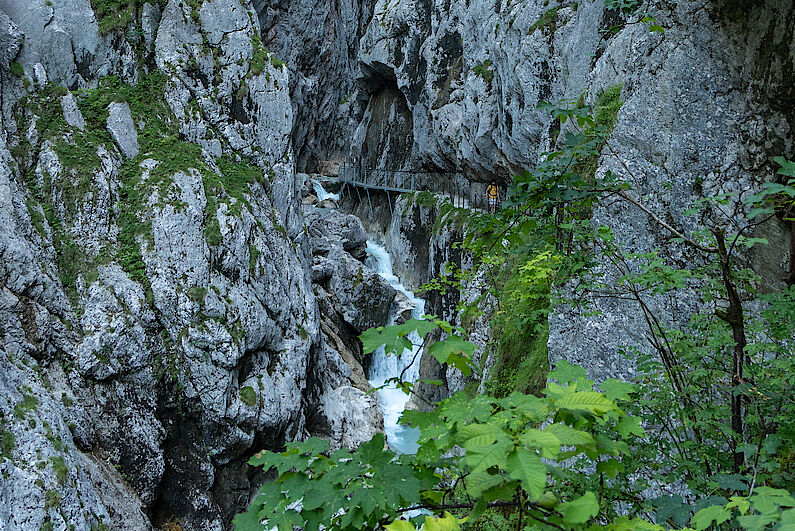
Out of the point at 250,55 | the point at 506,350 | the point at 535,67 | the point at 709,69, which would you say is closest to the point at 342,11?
the point at 250,55

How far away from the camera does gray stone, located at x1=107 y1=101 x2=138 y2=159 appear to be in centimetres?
1330

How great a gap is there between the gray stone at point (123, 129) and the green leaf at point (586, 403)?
15.1m

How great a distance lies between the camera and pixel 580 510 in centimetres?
153

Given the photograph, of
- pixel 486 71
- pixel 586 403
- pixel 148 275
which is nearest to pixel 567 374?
pixel 586 403

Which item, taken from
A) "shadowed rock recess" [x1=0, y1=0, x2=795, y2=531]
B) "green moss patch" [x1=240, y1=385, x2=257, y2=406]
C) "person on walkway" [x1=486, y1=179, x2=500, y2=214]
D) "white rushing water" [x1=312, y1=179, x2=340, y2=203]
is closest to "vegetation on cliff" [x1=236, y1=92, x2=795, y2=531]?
"shadowed rock recess" [x1=0, y1=0, x2=795, y2=531]

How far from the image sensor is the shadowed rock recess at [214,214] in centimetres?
390

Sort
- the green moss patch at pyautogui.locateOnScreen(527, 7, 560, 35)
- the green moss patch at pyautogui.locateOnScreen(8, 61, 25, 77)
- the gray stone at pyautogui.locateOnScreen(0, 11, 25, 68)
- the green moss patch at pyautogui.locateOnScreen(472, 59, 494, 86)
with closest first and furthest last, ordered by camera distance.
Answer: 1. the gray stone at pyautogui.locateOnScreen(0, 11, 25, 68)
2. the green moss patch at pyautogui.locateOnScreen(8, 61, 25, 77)
3. the green moss patch at pyautogui.locateOnScreen(527, 7, 560, 35)
4. the green moss patch at pyautogui.locateOnScreen(472, 59, 494, 86)

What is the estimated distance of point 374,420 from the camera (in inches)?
633

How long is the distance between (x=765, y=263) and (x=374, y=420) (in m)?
14.4

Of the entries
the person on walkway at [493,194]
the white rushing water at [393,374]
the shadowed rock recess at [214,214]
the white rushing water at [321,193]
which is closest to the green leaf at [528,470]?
the shadowed rock recess at [214,214]

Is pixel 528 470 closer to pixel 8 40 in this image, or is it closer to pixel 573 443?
pixel 573 443

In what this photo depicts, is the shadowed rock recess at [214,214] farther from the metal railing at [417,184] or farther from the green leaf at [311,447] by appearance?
the green leaf at [311,447]

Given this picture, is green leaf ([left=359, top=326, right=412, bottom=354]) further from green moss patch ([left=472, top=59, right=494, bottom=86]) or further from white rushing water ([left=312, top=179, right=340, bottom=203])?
white rushing water ([left=312, top=179, right=340, bottom=203])

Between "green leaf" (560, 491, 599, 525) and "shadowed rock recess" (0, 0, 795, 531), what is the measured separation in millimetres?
2884
